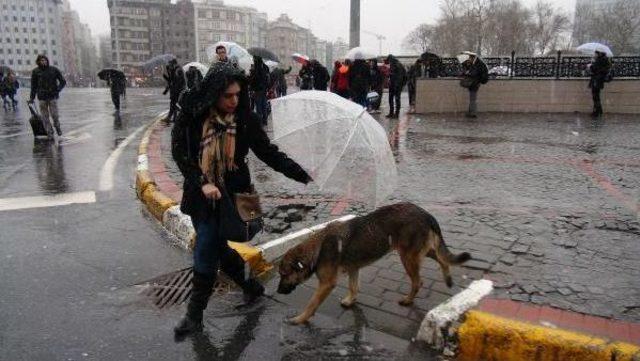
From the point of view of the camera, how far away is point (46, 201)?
653 cm

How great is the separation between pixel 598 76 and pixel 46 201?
1528 centimetres

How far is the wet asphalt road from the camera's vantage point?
322cm

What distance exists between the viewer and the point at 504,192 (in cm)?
671

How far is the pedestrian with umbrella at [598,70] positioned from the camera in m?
14.9

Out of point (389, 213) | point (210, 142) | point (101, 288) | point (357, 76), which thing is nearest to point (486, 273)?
point (389, 213)

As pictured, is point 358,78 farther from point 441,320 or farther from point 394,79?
point 441,320

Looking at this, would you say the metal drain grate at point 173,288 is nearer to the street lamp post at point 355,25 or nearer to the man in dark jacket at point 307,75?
the man in dark jacket at point 307,75

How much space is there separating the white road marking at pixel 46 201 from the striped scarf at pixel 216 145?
395 centimetres

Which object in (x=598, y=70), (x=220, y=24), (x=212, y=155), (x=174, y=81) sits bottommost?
(x=212, y=155)

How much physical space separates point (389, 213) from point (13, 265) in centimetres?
338

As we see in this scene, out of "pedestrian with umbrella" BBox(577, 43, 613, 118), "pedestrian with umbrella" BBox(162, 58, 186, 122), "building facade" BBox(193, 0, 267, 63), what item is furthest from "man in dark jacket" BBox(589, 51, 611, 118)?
"building facade" BBox(193, 0, 267, 63)

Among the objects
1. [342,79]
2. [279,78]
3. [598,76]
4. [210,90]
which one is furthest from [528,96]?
[210,90]

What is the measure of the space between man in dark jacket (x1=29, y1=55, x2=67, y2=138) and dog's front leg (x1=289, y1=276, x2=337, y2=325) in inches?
407

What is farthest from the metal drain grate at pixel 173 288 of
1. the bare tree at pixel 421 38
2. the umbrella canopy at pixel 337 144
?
the bare tree at pixel 421 38
